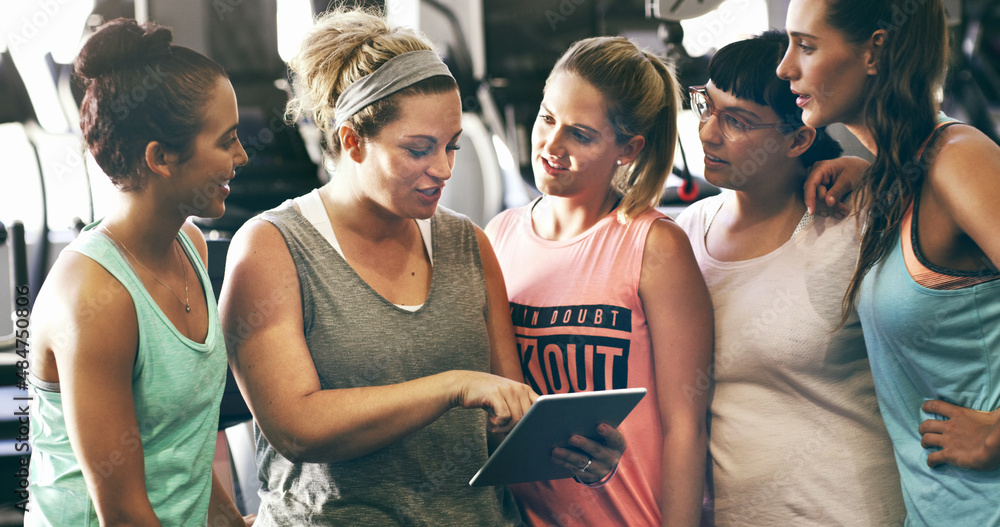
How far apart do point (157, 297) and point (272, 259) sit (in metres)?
0.19

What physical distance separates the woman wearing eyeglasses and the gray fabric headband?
69 centimetres

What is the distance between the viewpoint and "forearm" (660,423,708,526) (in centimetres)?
144

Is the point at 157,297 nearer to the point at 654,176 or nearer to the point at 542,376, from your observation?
the point at 542,376

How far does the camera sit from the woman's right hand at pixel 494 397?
44.7 inches

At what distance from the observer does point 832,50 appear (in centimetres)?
136

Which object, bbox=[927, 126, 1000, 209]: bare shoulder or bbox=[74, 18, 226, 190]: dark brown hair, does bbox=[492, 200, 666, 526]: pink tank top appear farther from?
bbox=[74, 18, 226, 190]: dark brown hair

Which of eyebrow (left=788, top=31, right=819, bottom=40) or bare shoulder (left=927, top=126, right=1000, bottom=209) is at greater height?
eyebrow (left=788, top=31, right=819, bottom=40)

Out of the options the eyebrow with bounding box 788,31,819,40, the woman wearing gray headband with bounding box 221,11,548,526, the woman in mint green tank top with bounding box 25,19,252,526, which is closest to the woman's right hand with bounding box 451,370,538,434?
the woman wearing gray headband with bounding box 221,11,548,526

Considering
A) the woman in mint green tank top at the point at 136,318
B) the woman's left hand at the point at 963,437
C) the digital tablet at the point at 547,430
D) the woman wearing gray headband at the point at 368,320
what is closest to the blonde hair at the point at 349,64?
the woman wearing gray headband at the point at 368,320

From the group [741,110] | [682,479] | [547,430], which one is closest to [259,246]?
[547,430]

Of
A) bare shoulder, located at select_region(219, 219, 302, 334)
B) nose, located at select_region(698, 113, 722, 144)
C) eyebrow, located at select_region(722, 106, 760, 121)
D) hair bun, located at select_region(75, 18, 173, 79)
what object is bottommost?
bare shoulder, located at select_region(219, 219, 302, 334)

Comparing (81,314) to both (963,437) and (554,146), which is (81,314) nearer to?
(554,146)

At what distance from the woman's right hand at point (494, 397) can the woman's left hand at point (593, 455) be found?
0.16m

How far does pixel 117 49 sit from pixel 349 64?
1.25 ft
